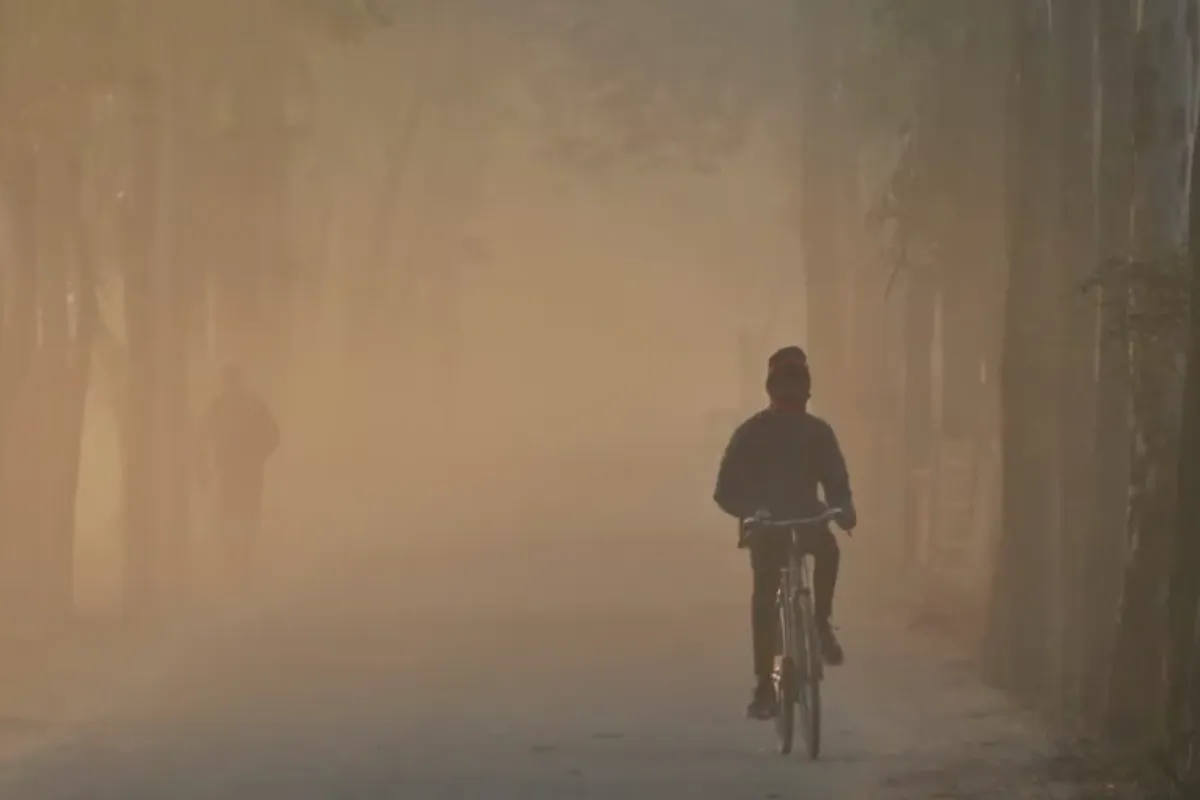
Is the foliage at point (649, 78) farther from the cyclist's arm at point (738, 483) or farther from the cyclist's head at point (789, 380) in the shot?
the cyclist's arm at point (738, 483)

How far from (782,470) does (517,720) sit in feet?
4.19

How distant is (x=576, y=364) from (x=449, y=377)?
0.57m

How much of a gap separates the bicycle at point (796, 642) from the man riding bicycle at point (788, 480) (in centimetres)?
4

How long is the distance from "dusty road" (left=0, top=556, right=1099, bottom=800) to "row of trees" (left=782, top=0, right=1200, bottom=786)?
17.9 inches

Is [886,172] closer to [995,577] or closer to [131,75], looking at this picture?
[995,577]

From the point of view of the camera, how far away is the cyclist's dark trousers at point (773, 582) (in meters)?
4.95

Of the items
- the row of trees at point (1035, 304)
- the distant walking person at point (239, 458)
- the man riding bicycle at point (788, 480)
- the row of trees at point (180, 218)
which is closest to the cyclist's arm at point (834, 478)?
the man riding bicycle at point (788, 480)

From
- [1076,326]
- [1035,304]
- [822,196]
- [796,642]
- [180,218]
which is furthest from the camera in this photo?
[180,218]

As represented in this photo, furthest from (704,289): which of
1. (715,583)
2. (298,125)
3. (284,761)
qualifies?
(284,761)

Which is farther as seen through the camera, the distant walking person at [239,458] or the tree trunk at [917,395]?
the tree trunk at [917,395]

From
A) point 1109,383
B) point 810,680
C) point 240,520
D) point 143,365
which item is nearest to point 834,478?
point 810,680

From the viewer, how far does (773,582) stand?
16.6 feet

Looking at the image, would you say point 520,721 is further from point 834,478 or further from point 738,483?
point 834,478

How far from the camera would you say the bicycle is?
4.90m
